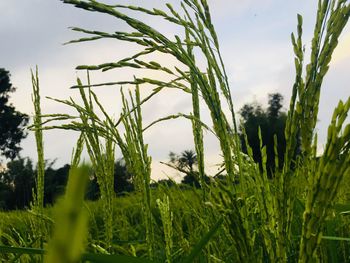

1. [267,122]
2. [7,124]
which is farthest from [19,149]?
[267,122]

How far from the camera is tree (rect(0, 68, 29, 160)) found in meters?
54.1

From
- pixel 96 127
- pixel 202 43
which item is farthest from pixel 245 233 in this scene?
pixel 96 127

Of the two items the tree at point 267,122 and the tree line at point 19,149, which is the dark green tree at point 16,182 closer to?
the tree line at point 19,149

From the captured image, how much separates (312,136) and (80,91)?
1168 millimetres

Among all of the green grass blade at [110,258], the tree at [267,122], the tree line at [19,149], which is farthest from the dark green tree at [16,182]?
the green grass blade at [110,258]

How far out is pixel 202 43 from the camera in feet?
3.26

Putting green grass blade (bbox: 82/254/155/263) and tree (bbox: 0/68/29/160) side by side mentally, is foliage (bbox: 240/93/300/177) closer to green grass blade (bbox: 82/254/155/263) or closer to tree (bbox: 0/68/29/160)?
tree (bbox: 0/68/29/160)

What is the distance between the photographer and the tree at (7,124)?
54.1 m

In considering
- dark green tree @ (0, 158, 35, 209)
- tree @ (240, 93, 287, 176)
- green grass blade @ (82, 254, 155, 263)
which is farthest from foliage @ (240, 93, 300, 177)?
green grass blade @ (82, 254, 155, 263)

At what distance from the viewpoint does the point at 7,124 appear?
54.6m

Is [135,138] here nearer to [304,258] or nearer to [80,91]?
[80,91]

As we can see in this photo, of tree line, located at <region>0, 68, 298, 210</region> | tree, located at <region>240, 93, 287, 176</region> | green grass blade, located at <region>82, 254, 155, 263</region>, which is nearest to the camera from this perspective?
green grass blade, located at <region>82, 254, 155, 263</region>

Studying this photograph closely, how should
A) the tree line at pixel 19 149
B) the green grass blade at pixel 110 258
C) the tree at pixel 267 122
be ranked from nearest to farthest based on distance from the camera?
the green grass blade at pixel 110 258 < the tree line at pixel 19 149 < the tree at pixel 267 122

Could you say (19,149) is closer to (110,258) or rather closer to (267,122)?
(267,122)
